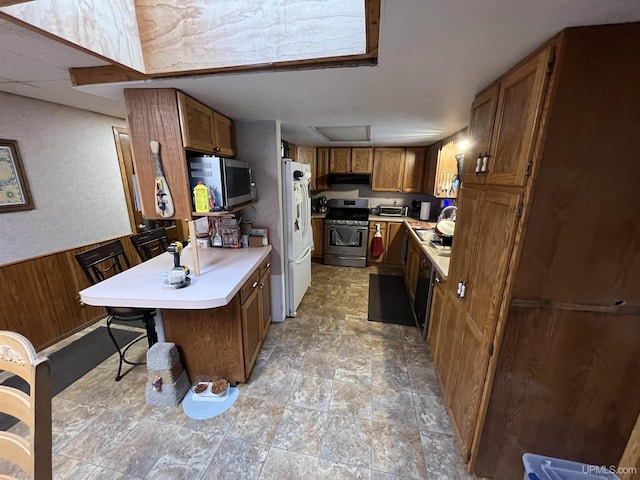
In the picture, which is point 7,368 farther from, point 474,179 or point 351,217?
point 351,217

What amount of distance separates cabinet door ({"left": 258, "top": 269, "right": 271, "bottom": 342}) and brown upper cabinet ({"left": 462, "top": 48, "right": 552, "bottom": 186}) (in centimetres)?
187

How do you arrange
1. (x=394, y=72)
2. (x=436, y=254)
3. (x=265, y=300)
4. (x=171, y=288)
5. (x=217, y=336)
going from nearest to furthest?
1. (x=394, y=72)
2. (x=171, y=288)
3. (x=217, y=336)
4. (x=436, y=254)
5. (x=265, y=300)

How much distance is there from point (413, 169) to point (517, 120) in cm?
335

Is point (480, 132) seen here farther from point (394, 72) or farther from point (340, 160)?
point (340, 160)

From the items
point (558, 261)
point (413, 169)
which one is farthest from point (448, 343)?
point (413, 169)

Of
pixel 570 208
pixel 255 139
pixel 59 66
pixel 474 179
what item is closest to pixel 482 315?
pixel 570 208

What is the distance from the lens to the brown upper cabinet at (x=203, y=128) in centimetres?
162

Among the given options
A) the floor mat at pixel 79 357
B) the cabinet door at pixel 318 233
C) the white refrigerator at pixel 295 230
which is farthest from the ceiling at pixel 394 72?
the cabinet door at pixel 318 233

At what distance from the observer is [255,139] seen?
96.8 inches

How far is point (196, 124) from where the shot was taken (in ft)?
5.75

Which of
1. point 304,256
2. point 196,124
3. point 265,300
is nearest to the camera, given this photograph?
point 196,124

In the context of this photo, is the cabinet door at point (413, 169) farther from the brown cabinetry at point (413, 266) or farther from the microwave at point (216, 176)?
the microwave at point (216, 176)

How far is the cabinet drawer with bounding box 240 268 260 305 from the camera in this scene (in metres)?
1.86

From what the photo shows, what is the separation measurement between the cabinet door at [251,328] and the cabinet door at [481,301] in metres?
1.48
